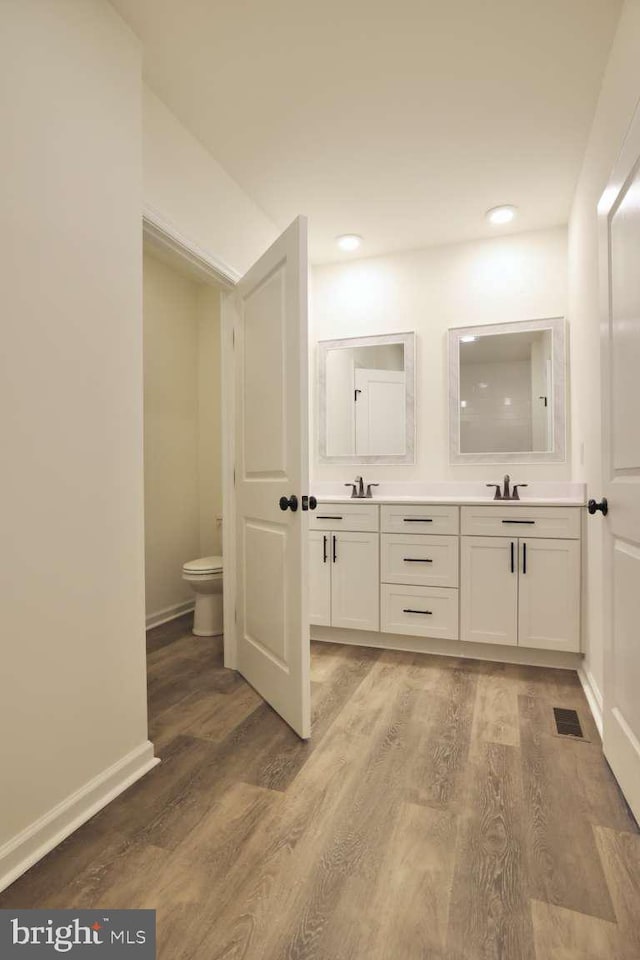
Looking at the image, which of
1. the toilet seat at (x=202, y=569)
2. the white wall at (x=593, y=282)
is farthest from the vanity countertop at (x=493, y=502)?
the toilet seat at (x=202, y=569)

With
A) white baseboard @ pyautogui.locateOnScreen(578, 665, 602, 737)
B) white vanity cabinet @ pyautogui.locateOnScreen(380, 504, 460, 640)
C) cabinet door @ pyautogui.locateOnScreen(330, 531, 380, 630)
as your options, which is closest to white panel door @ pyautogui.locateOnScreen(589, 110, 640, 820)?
white baseboard @ pyautogui.locateOnScreen(578, 665, 602, 737)

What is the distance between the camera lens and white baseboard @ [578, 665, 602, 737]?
2109mm

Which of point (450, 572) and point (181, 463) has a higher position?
point (181, 463)

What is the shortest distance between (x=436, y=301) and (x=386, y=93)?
1498mm

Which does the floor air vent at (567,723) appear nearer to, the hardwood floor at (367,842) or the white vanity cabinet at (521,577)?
the hardwood floor at (367,842)

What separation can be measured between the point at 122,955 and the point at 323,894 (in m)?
0.45

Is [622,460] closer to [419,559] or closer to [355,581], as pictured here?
[419,559]

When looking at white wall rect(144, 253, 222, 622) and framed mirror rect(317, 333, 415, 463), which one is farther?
white wall rect(144, 253, 222, 622)

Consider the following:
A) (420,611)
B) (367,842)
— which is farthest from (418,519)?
(367,842)

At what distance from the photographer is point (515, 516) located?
2779 millimetres

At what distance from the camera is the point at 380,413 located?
3.52 m

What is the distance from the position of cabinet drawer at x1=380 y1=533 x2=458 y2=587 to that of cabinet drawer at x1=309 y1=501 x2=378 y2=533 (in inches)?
4.9

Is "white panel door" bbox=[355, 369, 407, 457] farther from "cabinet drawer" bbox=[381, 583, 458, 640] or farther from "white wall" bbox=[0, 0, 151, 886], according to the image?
"white wall" bbox=[0, 0, 151, 886]

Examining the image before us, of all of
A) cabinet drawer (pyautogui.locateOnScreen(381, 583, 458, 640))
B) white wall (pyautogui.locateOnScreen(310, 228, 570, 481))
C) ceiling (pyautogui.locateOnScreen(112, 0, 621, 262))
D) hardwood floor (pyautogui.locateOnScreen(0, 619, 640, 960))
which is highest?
ceiling (pyautogui.locateOnScreen(112, 0, 621, 262))
